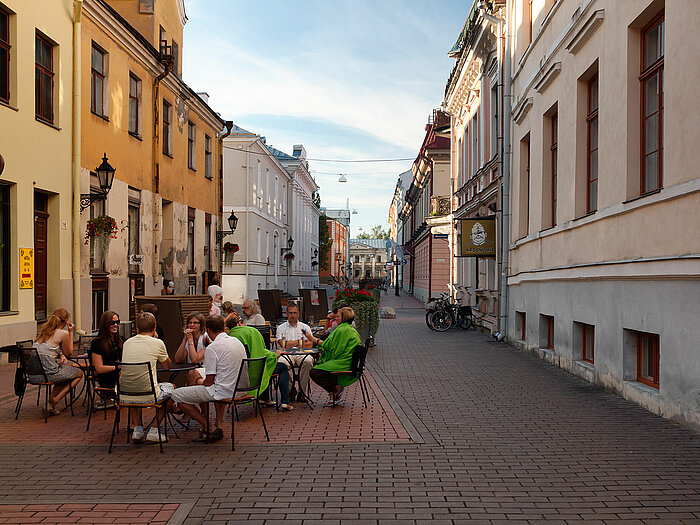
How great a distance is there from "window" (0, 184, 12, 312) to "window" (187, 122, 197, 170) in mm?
11545

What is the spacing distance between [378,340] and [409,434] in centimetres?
1149

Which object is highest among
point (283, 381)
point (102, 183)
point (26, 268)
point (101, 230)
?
point (102, 183)

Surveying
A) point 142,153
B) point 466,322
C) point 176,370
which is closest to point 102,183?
point 142,153

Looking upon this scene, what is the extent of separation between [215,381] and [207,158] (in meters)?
20.5

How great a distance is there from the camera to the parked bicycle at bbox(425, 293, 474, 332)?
2211cm

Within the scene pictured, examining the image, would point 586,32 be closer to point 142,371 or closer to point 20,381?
point 142,371

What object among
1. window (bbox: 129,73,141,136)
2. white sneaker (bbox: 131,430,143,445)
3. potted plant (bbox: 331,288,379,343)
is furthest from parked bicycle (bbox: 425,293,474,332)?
white sneaker (bbox: 131,430,143,445)

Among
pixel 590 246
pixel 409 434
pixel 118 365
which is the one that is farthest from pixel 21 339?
pixel 590 246

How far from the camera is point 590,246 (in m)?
11.0

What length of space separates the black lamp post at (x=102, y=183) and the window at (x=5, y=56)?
7.83 ft

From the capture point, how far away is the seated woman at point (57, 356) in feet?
27.7

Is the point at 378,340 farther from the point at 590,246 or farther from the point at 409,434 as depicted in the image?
the point at 409,434

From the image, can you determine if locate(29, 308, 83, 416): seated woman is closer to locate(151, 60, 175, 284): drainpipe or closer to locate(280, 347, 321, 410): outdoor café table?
locate(280, 347, 321, 410): outdoor café table

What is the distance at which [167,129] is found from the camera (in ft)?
71.0
